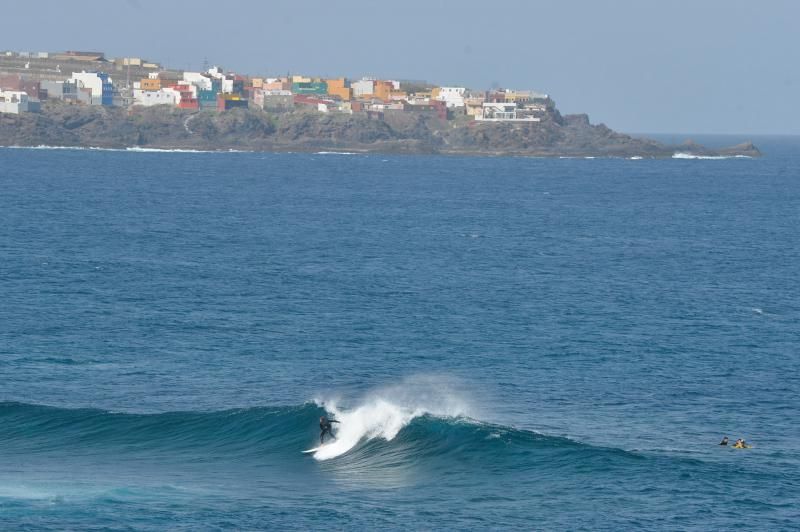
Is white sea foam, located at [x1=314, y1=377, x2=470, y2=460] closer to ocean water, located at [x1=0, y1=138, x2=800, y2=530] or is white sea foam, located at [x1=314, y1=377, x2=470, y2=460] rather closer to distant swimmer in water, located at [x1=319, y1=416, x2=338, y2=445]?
ocean water, located at [x1=0, y1=138, x2=800, y2=530]

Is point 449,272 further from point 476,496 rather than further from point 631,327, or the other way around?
point 476,496

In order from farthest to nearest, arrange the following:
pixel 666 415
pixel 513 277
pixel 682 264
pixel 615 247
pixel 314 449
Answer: pixel 615 247
pixel 682 264
pixel 513 277
pixel 666 415
pixel 314 449

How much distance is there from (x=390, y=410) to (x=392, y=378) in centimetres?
824

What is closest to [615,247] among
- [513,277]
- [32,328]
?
[513,277]

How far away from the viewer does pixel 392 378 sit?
200ft

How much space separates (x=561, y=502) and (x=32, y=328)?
39.6 meters

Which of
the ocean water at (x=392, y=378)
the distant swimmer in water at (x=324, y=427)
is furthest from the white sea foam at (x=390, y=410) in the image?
the distant swimmer in water at (x=324, y=427)

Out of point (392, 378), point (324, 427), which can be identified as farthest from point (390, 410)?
point (392, 378)

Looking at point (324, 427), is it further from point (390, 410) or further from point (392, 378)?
point (392, 378)

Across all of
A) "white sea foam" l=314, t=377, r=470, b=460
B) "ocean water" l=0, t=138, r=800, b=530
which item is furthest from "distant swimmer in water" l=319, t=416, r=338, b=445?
"ocean water" l=0, t=138, r=800, b=530

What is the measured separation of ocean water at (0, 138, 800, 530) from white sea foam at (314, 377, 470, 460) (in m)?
0.19

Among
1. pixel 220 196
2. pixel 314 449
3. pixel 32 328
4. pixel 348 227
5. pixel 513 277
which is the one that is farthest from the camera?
pixel 220 196

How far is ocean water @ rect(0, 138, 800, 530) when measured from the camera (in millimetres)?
42375

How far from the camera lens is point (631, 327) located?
7512 cm
